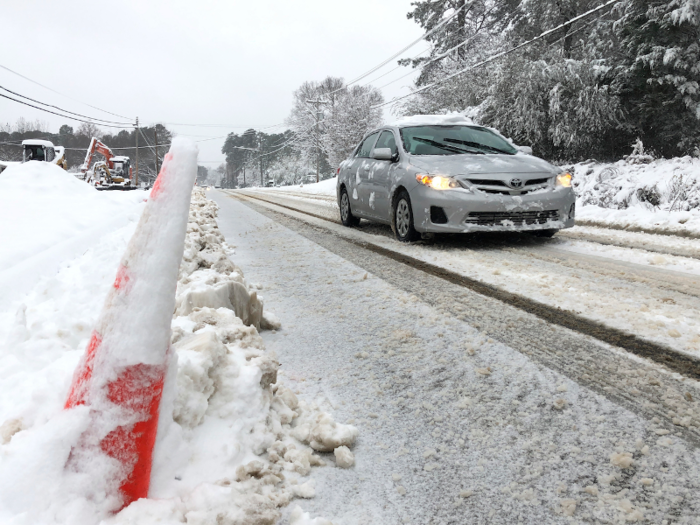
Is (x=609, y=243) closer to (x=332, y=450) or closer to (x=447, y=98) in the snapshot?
(x=332, y=450)

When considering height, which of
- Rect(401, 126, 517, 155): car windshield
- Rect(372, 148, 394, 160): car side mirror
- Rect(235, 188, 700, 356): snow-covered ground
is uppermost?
Rect(401, 126, 517, 155): car windshield

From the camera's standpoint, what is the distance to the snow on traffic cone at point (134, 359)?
1.06m

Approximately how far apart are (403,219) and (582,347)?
3.67 meters

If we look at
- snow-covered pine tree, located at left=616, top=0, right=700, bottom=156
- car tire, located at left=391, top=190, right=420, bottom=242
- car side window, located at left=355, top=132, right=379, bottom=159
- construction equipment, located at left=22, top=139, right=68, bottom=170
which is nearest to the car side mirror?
car tire, located at left=391, top=190, right=420, bottom=242

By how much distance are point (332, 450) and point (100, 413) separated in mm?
704

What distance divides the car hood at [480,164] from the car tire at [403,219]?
433 millimetres

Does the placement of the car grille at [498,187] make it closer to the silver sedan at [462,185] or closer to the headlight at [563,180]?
the silver sedan at [462,185]

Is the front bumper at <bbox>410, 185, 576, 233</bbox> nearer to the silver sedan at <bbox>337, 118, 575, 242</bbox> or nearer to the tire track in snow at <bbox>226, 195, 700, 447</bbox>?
the silver sedan at <bbox>337, 118, 575, 242</bbox>

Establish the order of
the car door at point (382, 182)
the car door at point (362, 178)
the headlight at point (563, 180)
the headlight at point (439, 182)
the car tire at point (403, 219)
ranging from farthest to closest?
the car door at point (362, 178)
the car door at point (382, 182)
the car tire at point (403, 219)
the headlight at point (563, 180)
the headlight at point (439, 182)

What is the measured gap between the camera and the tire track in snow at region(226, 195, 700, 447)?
1.70 meters

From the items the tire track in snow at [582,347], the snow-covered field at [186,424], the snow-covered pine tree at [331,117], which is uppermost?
the snow-covered pine tree at [331,117]

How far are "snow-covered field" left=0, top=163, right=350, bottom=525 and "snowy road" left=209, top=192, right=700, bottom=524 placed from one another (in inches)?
6.7

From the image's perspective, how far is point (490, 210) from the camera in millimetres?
4922

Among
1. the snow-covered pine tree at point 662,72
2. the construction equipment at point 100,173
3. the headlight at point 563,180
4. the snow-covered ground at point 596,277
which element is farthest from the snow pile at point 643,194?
the construction equipment at point 100,173
